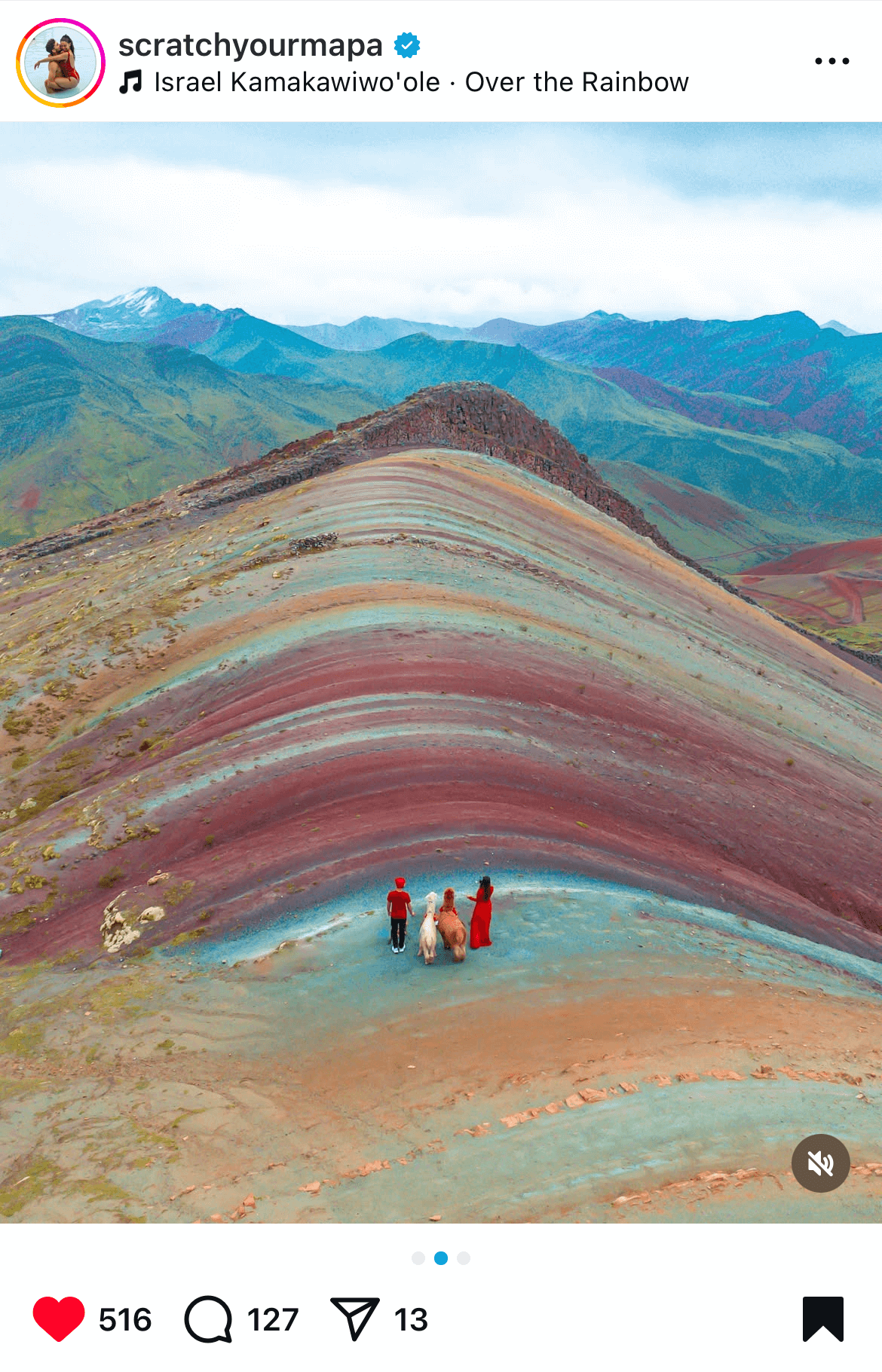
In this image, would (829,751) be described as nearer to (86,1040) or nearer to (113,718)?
(113,718)

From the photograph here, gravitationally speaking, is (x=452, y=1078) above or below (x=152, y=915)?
below

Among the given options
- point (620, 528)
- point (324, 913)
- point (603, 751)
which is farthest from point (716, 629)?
point (324, 913)
